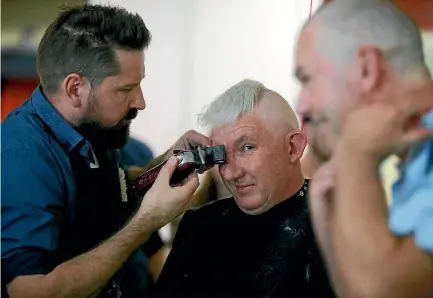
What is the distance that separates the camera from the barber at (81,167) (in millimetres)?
883

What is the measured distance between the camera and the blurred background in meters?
0.91

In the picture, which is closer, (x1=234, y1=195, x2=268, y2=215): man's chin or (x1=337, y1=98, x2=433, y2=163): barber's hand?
(x1=337, y1=98, x2=433, y2=163): barber's hand

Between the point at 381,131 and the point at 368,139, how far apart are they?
0.02 metres

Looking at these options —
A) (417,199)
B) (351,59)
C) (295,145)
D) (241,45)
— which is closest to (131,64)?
(241,45)

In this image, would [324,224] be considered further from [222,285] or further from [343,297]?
[222,285]

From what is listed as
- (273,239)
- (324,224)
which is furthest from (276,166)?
(324,224)

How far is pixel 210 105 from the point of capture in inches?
37.1

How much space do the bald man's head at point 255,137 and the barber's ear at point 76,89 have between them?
206mm

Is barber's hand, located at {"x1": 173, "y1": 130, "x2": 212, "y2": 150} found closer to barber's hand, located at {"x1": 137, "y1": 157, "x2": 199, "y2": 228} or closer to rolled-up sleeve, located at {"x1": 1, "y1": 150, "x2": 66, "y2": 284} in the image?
barber's hand, located at {"x1": 137, "y1": 157, "x2": 199, "y2": 228}

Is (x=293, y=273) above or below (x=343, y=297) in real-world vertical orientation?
below

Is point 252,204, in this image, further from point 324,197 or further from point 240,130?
point 324,197

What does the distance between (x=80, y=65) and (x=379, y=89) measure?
47 cm

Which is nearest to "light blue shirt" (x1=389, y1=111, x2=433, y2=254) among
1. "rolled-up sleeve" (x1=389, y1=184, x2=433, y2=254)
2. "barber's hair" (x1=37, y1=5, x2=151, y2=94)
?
"rolled-up sleeve" (x1=389, y1=184, x2=433, y2=254)

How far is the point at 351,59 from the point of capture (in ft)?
2.20
